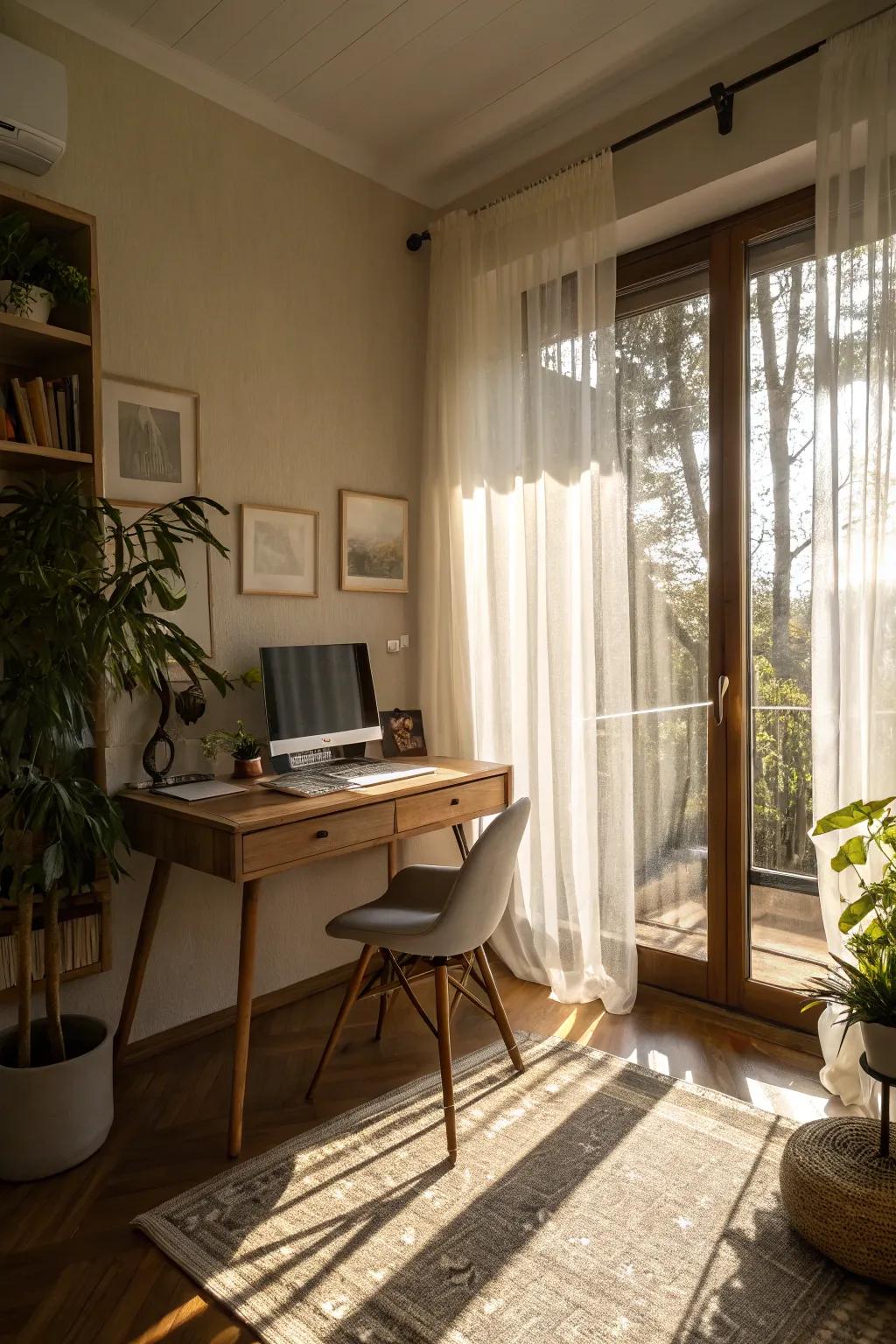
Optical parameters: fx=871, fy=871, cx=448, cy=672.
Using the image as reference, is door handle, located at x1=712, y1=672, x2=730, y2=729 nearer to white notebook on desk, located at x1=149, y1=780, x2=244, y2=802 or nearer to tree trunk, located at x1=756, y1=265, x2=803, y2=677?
tree trunk, located at x1=756, y1=265, x2=803, y2=677

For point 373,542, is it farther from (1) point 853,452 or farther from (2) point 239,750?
(1) point 853,452

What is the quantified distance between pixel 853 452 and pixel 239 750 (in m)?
1.92

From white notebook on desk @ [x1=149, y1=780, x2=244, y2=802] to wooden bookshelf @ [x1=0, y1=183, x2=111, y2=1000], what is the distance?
19 cm

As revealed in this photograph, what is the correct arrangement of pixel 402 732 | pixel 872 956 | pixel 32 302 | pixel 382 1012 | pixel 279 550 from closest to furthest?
pixel 872 956, pixel 32 302, pixel 382 1012, pixel 279 550, pixel 402 732

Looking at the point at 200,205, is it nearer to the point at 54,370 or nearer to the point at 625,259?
the point at 54,370

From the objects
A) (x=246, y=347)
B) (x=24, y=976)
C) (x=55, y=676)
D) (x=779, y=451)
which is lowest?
Answer: (x=24, y=976)

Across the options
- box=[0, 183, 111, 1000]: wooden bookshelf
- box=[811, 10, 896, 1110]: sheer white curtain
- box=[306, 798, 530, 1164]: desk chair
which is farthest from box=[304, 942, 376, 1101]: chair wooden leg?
box=[811, 10, 896, 1110]: sheer white curtain

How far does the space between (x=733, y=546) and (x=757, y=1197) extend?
1.77m

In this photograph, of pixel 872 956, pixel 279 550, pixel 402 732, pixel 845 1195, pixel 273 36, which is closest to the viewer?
pixel 845 1195

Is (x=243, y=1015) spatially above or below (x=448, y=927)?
below

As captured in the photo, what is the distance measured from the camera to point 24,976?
2010 millimetres

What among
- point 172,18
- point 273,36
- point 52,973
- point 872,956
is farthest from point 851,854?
point 172,18

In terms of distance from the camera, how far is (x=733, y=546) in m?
2.74

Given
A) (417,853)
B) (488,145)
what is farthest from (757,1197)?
(488,145)
